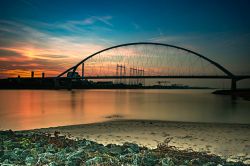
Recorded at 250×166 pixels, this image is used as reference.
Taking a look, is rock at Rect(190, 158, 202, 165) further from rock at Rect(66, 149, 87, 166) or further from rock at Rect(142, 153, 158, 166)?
rock at Rect(66, 149, 87, 166)

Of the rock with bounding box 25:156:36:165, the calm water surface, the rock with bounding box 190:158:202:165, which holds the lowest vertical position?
the calm water surface

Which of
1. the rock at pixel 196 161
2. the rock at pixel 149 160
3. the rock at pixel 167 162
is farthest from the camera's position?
the rock at pixel 196 161

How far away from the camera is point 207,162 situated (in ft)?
24.4

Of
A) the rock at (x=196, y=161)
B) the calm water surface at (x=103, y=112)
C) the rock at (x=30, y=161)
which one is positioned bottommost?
the calm water surface at (x=103, y=112)

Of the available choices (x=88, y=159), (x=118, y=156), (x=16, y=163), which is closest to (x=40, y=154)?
(x=16, y=163)

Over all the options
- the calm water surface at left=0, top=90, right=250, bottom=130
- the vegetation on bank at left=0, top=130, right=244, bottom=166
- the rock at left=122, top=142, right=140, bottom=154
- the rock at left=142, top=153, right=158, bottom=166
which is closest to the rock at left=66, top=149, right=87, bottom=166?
the vegetation on bank at left=0, top=130, right=244, bottom=166

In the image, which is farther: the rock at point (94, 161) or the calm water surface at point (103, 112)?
the calm water surface at point (103, 112)

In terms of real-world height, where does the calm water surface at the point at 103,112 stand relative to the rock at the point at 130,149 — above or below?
below

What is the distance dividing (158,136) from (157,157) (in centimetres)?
606

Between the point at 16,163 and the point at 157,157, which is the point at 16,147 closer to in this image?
the point at 16,163

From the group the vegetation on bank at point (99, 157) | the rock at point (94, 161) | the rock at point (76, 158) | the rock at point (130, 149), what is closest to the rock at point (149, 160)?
the vegetation on bank at point (99, 157)

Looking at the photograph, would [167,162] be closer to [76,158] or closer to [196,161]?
[196,161]

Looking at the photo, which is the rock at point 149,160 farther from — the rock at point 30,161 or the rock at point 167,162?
the rock at point 30,161

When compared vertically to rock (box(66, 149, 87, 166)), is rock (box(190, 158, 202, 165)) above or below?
below
